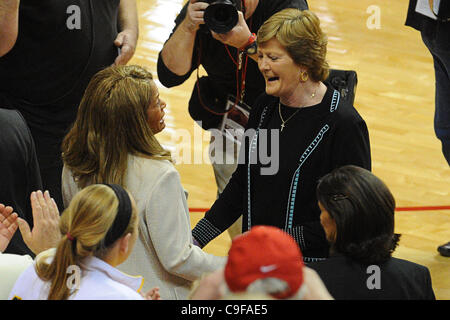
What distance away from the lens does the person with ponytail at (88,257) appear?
2.02 m

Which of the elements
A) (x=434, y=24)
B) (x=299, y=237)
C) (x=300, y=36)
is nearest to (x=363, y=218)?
(x=299, y=237)

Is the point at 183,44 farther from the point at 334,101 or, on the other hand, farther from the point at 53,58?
the point at 334,101

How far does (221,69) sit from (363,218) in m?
1.47

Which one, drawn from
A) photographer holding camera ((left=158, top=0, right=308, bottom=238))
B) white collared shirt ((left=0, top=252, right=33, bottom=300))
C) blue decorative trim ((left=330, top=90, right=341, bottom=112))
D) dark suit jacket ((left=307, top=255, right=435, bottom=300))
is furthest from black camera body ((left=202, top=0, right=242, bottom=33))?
white collared shirt ((left=0, top=252, right=33, bottom=300))

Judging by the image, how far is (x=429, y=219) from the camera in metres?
4.50

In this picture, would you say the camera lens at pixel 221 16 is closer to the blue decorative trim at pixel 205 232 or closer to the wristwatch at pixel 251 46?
the wristwatch at pixel 251 46

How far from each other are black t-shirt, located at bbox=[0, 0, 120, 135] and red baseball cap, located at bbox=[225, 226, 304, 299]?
200 cm

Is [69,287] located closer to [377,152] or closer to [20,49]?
[20,49]

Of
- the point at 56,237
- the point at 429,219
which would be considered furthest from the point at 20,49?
the point at 429,219

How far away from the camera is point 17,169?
266 cm

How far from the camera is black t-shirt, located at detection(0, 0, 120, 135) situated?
3307mm

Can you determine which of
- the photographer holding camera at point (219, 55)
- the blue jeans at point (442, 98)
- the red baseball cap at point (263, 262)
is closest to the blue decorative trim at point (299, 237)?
the photographer holding camera at point (219, 55)

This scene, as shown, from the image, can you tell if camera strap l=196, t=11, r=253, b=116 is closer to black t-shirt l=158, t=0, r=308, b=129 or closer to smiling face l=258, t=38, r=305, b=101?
black t-shirt l=158, t=0, r=308, b=129
